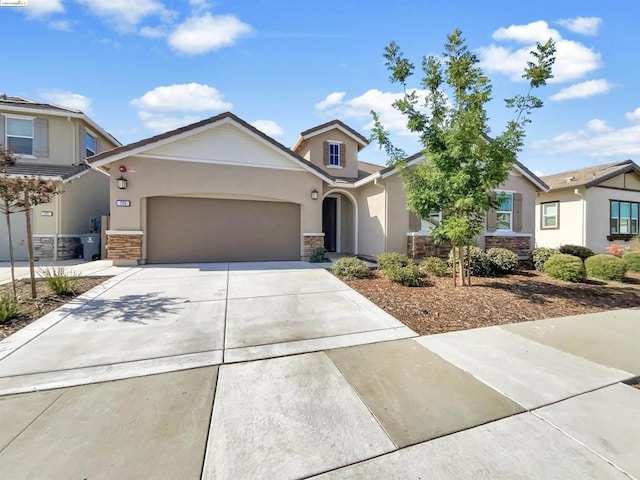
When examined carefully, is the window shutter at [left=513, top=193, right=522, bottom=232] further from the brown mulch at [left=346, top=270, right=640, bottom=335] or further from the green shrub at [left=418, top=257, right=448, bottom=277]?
the green shrub at [left=418, top=257, right=448, bottom=277]

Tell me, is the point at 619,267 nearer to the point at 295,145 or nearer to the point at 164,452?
the point at 164,452

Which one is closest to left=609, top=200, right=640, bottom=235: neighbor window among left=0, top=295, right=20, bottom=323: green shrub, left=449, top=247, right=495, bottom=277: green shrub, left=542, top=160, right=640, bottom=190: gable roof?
left=542, top=160, right=640, bottom=190: gable roof

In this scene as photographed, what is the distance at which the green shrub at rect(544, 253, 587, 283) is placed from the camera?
28.7 feet

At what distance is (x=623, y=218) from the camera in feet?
57.2

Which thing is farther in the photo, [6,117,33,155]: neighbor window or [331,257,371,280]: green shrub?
[6,117,33,155]: neighbor window

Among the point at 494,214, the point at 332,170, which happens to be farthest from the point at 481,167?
the point at 332,170

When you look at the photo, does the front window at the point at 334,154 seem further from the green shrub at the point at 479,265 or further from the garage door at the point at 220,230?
the green shrub at the point at 479,265

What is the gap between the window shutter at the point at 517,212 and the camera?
1359 cm

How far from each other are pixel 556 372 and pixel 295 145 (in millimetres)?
14833

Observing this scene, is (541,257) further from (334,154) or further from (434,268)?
(334,154)

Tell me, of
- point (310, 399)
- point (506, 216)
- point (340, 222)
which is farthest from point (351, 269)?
point (506, 216)

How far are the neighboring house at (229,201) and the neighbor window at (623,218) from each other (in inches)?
369

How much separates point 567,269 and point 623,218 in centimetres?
1391

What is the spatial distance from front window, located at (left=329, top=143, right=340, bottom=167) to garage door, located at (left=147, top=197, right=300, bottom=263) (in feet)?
14.8
